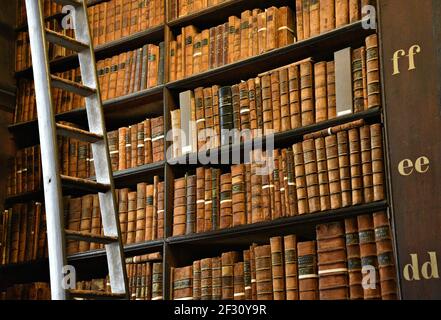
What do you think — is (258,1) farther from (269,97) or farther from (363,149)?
(363,149)

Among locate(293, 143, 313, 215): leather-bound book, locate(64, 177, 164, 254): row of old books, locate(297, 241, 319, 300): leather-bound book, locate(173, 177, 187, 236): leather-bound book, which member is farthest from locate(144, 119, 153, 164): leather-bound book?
locate(297, 241, 319, 300): leather-bound book

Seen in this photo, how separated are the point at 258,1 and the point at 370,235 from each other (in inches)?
51.1

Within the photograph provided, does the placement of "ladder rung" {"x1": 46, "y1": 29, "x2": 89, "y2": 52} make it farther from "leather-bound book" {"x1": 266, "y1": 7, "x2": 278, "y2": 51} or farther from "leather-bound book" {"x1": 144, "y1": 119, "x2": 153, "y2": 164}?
"leather-bound book" {"x1": 266, "y1": 7, "x2": 278, "y2": 51}

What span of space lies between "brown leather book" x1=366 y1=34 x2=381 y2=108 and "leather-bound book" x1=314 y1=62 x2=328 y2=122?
20cm

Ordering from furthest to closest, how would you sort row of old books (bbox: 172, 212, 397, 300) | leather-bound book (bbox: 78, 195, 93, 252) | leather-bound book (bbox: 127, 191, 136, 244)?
1. leather-bound book (bbox: 78, 195, 93, 252)
2. leather-bound book (bbox: 127, 191, 136, 244)
3. row of old books (bbox: 172, 212, 397, 300)

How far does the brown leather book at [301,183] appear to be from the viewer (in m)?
3.14

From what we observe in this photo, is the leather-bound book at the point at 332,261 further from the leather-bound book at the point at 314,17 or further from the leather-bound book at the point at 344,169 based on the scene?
the leather-bound book at the point at 314,17

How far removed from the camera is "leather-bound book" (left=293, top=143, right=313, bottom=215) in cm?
314

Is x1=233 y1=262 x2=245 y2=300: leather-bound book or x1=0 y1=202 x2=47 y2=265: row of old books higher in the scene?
x1=0 y1=202 x2=47 y2=265: row of old books

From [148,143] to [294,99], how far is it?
810mm

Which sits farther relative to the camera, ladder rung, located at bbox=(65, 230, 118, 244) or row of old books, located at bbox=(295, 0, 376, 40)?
row of old books, located at bbox=(295, 0, 376, 40)

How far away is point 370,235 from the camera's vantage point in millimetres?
2928

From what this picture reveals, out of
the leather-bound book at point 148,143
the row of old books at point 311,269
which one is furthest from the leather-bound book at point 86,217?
the row of old books at point 311,269
